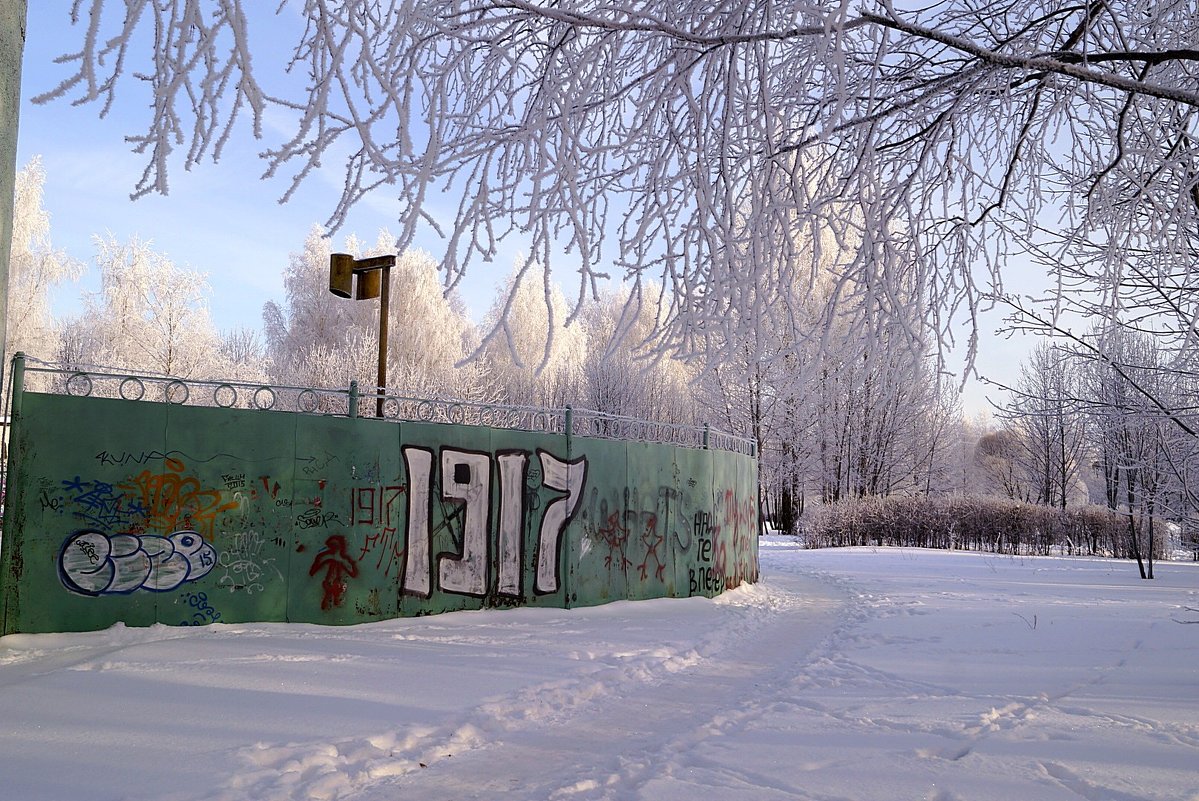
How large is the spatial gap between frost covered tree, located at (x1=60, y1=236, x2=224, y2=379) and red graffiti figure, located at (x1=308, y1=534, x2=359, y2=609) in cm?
2130

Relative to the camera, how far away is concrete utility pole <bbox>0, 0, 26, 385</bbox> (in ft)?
6.69

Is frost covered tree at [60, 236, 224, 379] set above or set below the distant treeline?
above

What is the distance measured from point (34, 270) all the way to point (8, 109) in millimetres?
27101

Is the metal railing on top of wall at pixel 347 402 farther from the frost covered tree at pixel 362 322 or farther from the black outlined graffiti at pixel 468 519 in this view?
the frost covered tree at pixel 362 322

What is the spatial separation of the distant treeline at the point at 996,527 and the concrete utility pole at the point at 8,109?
2278cm

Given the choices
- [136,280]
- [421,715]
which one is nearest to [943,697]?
[421,715]

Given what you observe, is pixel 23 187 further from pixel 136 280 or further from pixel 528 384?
pixel 528 384

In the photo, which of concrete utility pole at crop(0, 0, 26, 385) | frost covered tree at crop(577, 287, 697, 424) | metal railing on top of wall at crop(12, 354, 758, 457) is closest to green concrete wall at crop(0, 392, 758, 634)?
metal railing on top of wall at crop(12, 354, 758, 457)

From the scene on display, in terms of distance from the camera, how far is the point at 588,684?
19.1 ft

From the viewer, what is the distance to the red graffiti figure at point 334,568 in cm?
748

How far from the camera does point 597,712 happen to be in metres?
5.27

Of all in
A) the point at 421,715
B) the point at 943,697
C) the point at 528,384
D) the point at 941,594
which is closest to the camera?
the point at 421,715

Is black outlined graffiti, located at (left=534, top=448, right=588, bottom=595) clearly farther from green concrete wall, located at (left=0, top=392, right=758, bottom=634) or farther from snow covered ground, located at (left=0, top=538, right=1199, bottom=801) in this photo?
snow covered ground, located at (left=0, top=538, right=1199, bottom=801)

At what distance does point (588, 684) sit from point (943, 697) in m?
2.41
